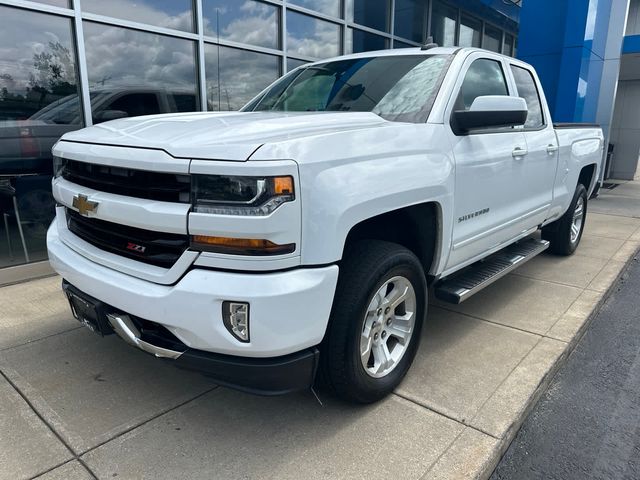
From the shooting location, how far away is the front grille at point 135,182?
7.00 feet

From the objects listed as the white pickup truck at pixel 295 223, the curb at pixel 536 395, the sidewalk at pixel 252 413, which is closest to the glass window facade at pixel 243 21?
the white pickup truck at pixel 295 223

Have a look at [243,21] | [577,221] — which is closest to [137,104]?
[243,21]

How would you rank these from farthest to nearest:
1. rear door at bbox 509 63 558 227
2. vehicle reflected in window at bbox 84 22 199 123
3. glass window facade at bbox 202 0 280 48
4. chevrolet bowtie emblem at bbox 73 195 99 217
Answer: glass window facade at bbox 202 0 280 48, vehicle reflected in window at bbox 84 22 199 123, rear door at bbox 509 63 558 227, chevrolet bowtie emblem at bbox 73 195 99 217

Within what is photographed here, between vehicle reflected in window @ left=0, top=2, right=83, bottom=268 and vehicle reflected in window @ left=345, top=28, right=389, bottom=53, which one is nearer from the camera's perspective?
vehicle reflected in window @ left=0, top=2, right=83, bottom=268

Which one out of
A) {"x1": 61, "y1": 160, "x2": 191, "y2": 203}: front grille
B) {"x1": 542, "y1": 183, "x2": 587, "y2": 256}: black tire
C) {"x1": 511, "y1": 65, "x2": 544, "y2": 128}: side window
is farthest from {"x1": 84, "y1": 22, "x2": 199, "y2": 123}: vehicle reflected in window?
{"x1": 542, "y1": 183, "x2": 587, "y2": 256}: black tire

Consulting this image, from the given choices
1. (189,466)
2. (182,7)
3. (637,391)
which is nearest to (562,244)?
(637,391)

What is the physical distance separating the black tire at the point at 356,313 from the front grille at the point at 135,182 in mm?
865

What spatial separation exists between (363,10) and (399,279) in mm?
7769

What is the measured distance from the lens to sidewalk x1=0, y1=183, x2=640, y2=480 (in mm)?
2299

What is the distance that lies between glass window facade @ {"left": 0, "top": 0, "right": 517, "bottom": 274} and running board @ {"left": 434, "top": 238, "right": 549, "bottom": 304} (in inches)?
140

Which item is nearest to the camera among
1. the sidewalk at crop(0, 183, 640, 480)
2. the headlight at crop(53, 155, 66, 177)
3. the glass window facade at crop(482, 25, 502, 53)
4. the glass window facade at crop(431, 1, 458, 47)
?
the sidewalk at crop(0, 183, 640, 480)

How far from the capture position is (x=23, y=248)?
510 cm

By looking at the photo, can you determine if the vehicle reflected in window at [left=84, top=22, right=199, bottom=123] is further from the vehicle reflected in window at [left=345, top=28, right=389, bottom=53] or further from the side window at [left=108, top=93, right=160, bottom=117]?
the vehicle reflected in window at [left=345, top=28, right=389, bottom=53]

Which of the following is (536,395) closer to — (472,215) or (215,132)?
(472,215)
